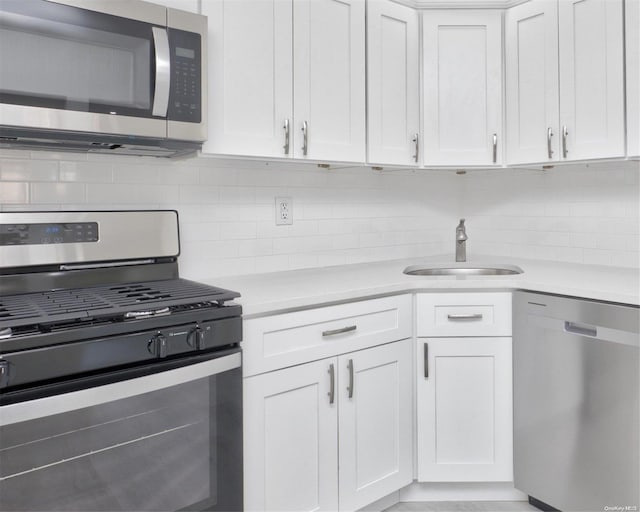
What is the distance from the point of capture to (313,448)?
1718mm

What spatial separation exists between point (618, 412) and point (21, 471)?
1.75 metres

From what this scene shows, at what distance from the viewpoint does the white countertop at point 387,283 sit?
1.66m

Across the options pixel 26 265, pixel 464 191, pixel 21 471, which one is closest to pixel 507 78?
pixel 464 191

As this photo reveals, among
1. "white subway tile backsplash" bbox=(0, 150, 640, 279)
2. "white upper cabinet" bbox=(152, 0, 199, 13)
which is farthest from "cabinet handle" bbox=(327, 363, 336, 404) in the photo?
"white upper cabinet" bbox=(152, 0, 199, 13)

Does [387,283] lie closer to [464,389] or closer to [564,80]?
[464,389]

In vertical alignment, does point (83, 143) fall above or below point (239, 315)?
above

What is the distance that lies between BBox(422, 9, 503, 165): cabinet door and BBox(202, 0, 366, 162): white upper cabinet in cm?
39

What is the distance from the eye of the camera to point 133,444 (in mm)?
1274

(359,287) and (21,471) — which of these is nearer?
(21,471)

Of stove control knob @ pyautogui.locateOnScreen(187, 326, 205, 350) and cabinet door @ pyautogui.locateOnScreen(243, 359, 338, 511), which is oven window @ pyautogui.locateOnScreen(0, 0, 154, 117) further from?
cabinet door @ pyautogui.locateOnScreen(243, 359, 338, 511)

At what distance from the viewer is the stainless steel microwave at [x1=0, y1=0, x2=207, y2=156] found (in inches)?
52.9

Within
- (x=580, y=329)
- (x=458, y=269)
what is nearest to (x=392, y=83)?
(x=458, y=269)

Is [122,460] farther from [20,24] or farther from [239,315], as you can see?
[20,24]

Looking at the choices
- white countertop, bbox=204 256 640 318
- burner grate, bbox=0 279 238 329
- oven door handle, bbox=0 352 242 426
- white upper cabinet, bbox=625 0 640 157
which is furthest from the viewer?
white upper cabinet, bbox=625 0 640 157
